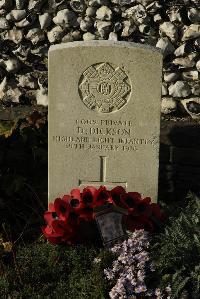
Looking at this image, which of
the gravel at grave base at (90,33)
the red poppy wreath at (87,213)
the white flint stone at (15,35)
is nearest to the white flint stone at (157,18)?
the gravel at grave base at (90,33)

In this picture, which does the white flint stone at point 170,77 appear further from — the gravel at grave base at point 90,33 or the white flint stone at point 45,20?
the white flint stone at point 45,20

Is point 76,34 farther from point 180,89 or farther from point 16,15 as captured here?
point 180,89

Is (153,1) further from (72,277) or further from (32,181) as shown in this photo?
(72,277)

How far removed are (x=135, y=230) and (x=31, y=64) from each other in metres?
2.43

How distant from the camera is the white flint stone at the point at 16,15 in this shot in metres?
5.66

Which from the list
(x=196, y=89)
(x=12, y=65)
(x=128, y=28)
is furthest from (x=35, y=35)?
(x=196, y=89)

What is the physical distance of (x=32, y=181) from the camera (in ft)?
15.8

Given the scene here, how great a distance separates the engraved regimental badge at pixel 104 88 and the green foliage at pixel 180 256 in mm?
817

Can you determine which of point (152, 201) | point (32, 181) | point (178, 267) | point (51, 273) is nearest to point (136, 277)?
point (178, 267)

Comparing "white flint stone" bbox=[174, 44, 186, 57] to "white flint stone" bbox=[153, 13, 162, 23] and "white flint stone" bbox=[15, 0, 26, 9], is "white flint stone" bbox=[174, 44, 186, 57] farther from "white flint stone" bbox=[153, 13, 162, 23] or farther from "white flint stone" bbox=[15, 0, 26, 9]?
"white flint stone" bbox=[15, 0, 26, 9]

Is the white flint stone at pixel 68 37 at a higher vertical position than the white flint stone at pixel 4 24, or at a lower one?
lower

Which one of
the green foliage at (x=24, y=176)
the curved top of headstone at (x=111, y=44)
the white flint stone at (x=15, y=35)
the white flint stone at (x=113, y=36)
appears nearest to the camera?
the curved top of headstone at (x=111, y=44)

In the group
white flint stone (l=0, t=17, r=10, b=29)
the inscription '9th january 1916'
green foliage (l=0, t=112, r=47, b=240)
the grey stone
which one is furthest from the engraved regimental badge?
white flint stone (l=0, t=17, r=10, b=29)

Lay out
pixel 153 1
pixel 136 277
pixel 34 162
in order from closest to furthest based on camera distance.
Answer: pixel 136 277 → pixel 34 162 → pixel 153 1
